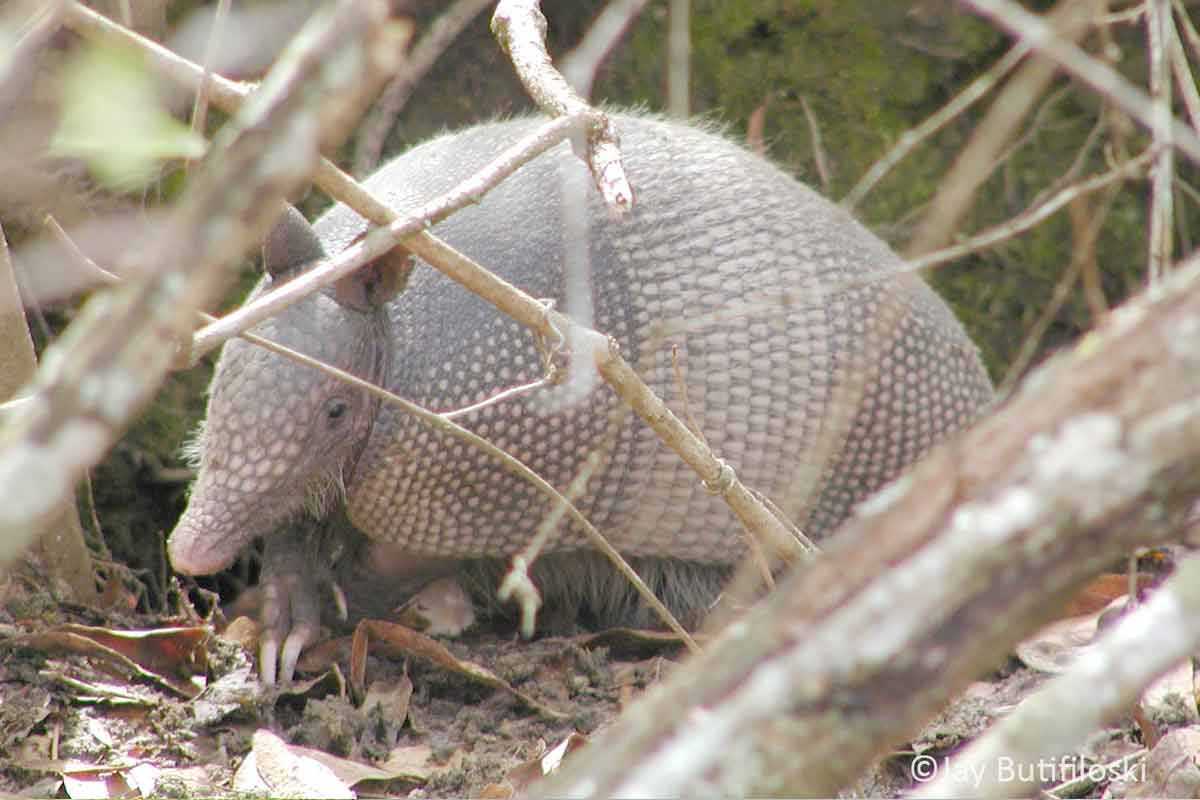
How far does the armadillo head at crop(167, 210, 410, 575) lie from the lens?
4234mm

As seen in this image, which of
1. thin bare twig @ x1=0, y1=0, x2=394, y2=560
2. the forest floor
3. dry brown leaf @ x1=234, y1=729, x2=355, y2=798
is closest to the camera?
thin bare twig @ x1=0, y1=0, x2=394, y2=560

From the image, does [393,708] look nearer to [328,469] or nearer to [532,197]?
[328,469]

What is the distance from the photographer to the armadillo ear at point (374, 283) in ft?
14.1

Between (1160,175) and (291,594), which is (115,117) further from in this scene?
(291,594)

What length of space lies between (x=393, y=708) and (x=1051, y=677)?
2.03 meters

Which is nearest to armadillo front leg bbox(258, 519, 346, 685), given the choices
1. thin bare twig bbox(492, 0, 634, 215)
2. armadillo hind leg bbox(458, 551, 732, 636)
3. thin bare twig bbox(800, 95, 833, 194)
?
armadillo hind leg bbox(458, 551, 732, 636)

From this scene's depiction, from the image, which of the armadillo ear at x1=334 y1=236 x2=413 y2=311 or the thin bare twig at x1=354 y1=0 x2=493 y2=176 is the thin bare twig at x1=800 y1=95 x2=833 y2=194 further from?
the armadillo ear at x1=334 y1=236 x2=413 y2=311

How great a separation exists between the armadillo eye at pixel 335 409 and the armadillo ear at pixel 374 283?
0.98 feet

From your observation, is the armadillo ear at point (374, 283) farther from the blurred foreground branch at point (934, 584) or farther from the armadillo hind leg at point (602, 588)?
the blurred foreground branch at point (934, 584)

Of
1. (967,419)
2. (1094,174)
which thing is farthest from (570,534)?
(1094,174)

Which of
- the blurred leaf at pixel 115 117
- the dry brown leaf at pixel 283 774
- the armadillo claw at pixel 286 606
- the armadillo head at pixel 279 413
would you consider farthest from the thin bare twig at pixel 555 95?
the armadillo claw at pixel 286 606

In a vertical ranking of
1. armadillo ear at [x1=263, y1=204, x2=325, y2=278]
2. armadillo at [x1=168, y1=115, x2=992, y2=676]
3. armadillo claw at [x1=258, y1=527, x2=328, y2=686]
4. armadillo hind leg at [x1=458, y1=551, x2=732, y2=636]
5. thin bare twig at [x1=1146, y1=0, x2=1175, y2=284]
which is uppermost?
thin bare twig at [x1=1146, y1=0, x2=1175, y2=284]

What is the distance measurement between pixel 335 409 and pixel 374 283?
0.40 meters

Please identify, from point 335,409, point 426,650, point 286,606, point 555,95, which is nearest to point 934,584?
point 555,95
